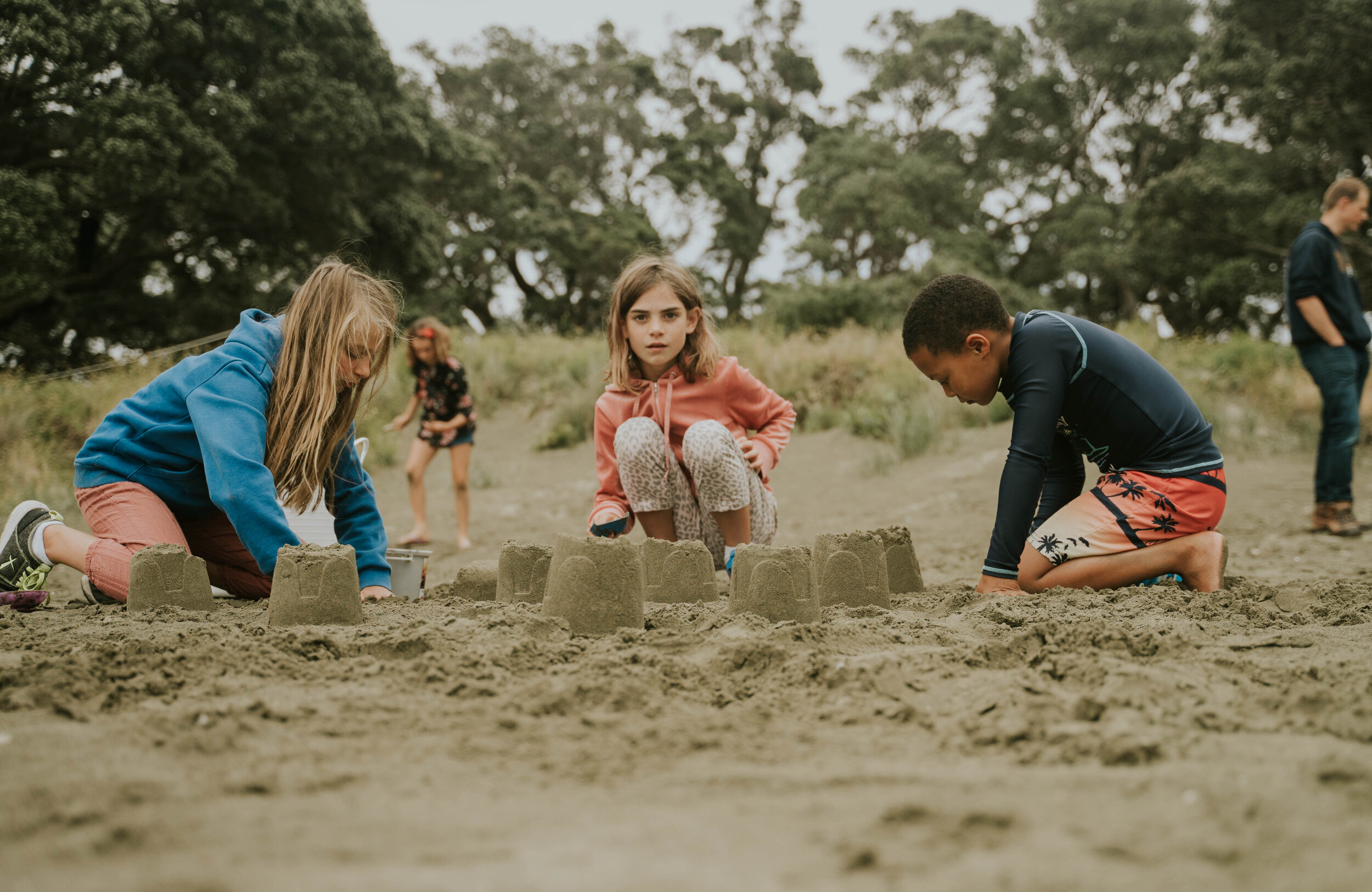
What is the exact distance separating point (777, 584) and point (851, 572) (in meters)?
0.49

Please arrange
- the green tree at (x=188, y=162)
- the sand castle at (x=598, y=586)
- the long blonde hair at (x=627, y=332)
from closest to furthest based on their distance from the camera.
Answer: the sand castle at (x=598, y=586)
the long blonde hair at (x=627, y=332)
the green tree at (x=188, y=162)

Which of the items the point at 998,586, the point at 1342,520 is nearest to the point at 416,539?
the point at 998,586

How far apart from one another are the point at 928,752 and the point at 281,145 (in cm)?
1523

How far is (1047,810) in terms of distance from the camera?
46.9 inches

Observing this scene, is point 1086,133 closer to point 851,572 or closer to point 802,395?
point 802,395

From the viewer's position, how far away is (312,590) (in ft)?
8.05

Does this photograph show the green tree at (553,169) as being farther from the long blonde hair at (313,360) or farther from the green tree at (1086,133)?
the long blonde hair at (313,360)

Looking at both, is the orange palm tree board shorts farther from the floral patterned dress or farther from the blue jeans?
the floral patterned dress

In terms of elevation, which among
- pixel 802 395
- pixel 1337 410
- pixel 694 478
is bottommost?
pixel 694 478

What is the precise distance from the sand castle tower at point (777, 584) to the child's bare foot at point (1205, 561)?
1417 mm

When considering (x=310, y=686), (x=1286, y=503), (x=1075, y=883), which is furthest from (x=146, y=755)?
(x=1286, y=503)

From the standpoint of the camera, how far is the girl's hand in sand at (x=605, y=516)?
11.8 feet

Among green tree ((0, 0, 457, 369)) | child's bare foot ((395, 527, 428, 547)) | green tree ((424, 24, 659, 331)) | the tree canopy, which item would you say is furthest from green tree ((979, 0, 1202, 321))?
child's bare foot ((395, 527, 428, 547))

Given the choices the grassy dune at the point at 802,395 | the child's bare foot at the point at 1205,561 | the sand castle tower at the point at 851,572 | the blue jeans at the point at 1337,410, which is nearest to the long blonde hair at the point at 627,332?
the sand castle tower at the point at 851,572
